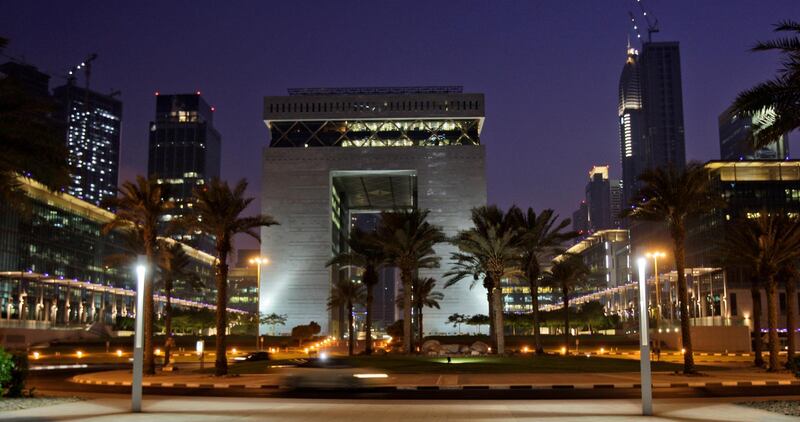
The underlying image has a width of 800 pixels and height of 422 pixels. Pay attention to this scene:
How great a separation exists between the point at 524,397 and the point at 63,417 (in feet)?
43.6

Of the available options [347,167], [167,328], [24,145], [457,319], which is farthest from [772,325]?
[347,167]

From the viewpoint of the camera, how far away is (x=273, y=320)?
99.1m

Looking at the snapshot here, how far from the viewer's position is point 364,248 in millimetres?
62062

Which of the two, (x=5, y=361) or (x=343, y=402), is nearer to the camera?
(x=5, y=361)

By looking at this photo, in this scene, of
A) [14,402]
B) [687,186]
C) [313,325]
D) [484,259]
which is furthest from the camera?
[313,325]

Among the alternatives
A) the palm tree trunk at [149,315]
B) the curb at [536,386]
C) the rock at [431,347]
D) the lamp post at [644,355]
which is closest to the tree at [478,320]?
the rock at [431,347]

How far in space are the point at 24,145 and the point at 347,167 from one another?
276 ft

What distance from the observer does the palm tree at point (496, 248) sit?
167 ft

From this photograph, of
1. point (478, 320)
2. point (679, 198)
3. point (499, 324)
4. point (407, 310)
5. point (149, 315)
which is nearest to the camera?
point (679, 198)

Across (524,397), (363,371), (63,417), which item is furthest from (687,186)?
(63,417)

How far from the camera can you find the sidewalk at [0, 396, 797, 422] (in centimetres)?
1770

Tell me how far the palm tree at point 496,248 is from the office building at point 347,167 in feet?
156

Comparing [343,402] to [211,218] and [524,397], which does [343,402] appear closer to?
[524,397]

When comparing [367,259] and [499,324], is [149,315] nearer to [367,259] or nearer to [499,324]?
[499,324]
